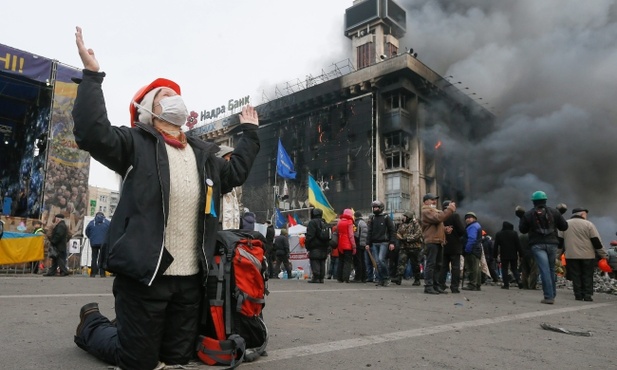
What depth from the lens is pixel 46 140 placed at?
686 inches

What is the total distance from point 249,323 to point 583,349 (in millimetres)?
2533

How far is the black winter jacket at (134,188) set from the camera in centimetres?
218

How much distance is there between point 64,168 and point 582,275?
16.9 m

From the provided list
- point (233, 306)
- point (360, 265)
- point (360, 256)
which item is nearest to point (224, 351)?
point (233, 306)

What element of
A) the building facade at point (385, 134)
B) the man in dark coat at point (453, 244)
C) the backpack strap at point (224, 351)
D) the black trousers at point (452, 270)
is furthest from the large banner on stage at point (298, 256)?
the building facade at point (385, 134)

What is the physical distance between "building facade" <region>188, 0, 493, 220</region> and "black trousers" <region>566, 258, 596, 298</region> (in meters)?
29.0

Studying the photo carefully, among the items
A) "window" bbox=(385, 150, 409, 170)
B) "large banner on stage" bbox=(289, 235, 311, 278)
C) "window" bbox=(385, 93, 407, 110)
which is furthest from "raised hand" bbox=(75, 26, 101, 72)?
"window" bbox=(385, 93, 407, 110)

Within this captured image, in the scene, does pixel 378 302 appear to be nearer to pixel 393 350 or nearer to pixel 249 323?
pixel 393 350

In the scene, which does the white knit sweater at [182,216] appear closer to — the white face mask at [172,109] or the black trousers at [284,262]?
the white face mask at [172,109]

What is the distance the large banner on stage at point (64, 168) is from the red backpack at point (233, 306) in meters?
16.3

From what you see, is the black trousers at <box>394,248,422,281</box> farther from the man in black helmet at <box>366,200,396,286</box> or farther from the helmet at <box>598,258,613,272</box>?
the helmet at <box>598,258,613,272</box>

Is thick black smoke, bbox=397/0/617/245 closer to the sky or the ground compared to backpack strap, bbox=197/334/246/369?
closer to the sky

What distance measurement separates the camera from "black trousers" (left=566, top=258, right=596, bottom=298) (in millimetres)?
7961

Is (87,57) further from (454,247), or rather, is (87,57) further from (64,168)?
(64,168)
